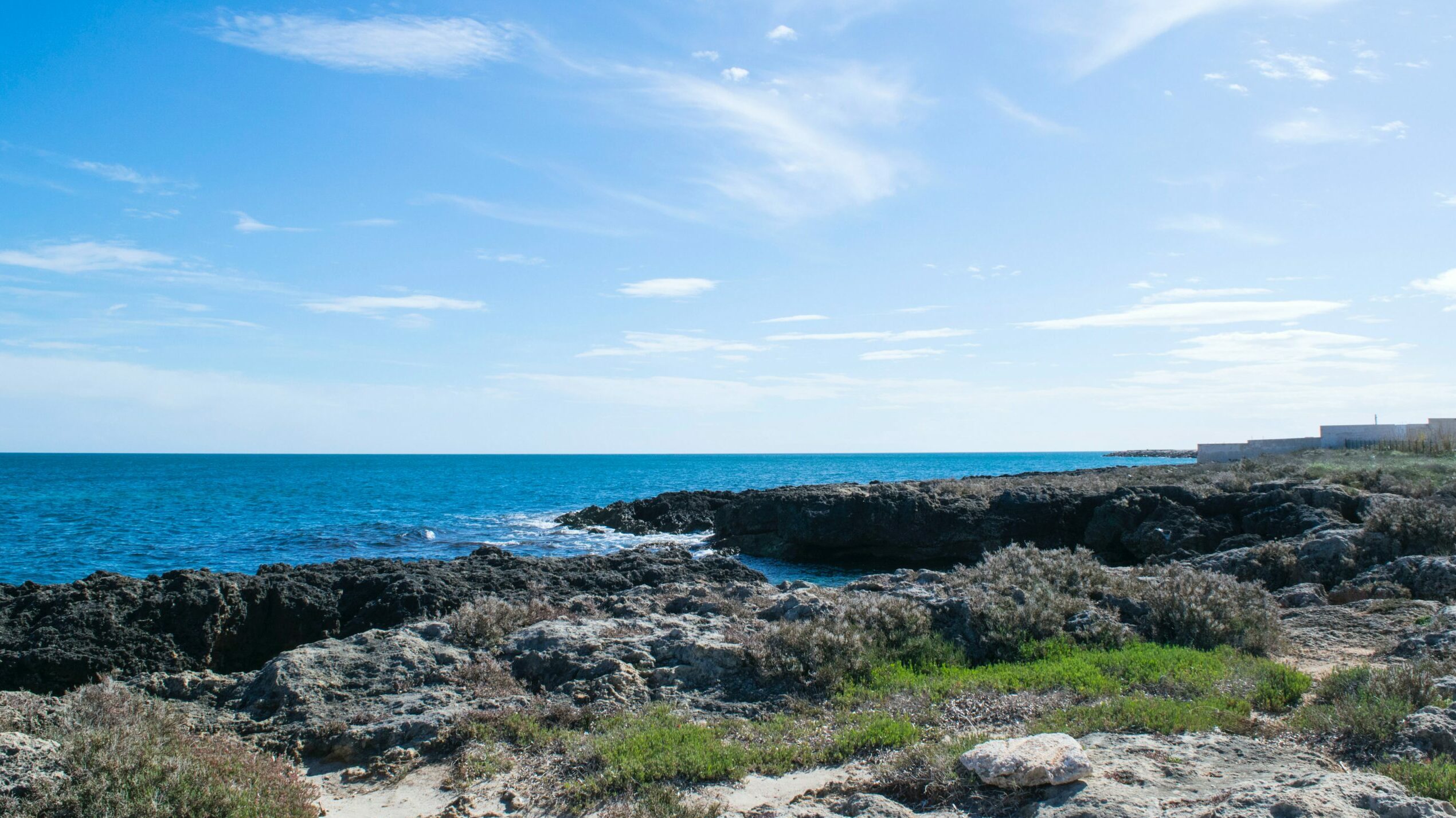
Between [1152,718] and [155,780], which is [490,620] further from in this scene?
[1152,718]

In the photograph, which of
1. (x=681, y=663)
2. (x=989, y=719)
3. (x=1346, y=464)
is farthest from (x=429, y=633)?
(x=1346, y=464)

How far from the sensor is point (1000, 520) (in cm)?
2972

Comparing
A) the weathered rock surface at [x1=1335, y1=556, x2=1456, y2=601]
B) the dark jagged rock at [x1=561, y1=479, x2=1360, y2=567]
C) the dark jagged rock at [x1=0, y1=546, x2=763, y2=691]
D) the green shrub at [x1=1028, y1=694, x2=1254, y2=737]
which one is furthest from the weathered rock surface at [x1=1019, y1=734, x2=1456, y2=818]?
the dark jagged rock at [x1=561, y1=479, x2=1360, y2=567]

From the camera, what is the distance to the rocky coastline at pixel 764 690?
5.69 meters

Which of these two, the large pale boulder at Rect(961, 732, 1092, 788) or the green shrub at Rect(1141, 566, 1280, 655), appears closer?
the large pale boulder at Rect(961, 732, 1092, 788)

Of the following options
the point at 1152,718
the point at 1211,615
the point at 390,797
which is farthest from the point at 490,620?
the point at 1211,615

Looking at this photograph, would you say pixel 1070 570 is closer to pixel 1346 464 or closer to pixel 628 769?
pixel 628 769

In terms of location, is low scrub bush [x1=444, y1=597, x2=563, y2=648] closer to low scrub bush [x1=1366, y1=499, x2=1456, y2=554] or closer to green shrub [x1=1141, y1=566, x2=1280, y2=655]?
green shrub [x1=1141, y1=566, x2=1280, y2=655]

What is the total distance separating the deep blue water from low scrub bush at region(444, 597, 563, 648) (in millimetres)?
17509

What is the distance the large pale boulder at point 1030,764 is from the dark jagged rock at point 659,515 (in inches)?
1420

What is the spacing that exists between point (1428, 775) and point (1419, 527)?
42.3 feet

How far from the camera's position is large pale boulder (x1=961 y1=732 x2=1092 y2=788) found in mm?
5637

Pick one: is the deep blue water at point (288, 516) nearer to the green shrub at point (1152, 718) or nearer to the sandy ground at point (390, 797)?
the green shrub at point (1152, 718)

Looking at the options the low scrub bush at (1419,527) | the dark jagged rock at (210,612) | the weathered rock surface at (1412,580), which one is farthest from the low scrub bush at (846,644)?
the low scrub bush at (1419,527)
